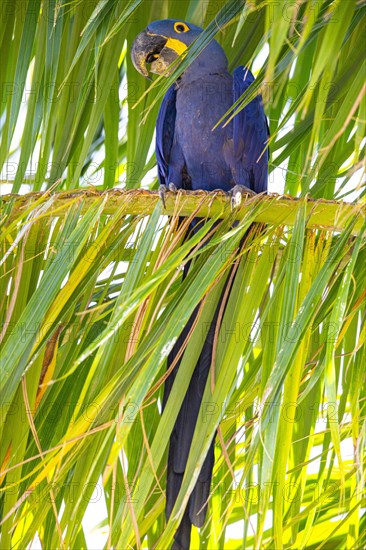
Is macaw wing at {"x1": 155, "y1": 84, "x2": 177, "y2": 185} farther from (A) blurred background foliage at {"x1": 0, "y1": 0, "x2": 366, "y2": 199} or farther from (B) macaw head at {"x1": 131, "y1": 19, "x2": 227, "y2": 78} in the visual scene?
(A) blurred background foliage at {"x1": 0, "y1": 0, "x2": 366, "y2": 199}

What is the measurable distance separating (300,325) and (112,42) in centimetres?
88

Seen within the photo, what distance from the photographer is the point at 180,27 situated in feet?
6.72

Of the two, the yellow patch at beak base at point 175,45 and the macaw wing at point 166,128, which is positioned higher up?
the yellow patch at beak base at point 175,45

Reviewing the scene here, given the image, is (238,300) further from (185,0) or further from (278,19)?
(185,0)

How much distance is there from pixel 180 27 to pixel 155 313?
1.22 metres

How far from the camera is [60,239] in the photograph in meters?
1.14

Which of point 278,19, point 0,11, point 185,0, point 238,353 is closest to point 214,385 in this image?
point 238,353

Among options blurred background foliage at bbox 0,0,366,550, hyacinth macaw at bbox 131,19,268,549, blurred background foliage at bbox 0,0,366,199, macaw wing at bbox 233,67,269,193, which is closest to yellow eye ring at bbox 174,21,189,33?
hyacinth macaw at bbox 131,19,268,549

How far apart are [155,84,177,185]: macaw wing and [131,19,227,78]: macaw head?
0.36ft

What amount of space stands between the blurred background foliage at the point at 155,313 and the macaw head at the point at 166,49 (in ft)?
0.97

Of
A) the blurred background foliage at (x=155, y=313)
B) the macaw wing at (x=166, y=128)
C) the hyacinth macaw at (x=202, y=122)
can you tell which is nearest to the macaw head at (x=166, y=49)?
the hyacinth macaw at (x=202, y=122)

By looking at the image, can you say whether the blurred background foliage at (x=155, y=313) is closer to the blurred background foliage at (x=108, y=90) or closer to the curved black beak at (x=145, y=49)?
the blurred background foliage at (x=108, y=90)

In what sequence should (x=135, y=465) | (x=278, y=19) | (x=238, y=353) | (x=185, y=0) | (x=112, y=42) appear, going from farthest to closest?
(x=185, y=0), (x=112, y=42), (x=135, y=465), (x=238, y=353), (x=278, y=19)

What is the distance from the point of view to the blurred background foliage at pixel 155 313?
0.94 metres
